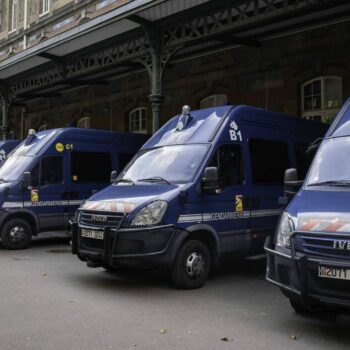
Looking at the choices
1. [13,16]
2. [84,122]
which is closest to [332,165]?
[84,122]

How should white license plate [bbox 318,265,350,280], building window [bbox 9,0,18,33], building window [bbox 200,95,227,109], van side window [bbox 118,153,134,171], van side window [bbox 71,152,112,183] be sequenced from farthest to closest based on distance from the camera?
building window [bbox 9,0,18,33] < building window [bbox 200,95,227,109] < van side window [bbox 118,153,134,171] < van side window [bbox 71,152,112,183] < white license plate [bbox 318,265,350,280]

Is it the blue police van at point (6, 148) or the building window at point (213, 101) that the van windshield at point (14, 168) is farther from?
the building window at point (213, 101)

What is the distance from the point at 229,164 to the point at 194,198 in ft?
3.17

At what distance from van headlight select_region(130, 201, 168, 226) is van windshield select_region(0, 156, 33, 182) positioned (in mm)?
4782

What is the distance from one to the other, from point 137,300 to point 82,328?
1.29 m

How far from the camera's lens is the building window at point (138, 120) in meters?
20.2

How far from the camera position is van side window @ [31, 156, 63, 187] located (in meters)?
10.8

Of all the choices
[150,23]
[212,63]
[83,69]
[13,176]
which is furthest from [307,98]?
[13,176]

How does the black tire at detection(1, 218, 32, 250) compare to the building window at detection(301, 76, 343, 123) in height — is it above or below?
below

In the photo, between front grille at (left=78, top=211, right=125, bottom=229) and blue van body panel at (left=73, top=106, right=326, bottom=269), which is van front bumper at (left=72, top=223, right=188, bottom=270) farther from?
front grille at (left=78, top=211, right=125, bottom=229)

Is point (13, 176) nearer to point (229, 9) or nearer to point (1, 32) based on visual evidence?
point (229, 9)

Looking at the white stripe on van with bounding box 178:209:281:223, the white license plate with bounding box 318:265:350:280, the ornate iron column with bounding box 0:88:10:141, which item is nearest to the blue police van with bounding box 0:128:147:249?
the white stripe on van with bounding box 178:209:281:223

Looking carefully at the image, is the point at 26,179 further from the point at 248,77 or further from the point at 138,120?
the point at 138,120

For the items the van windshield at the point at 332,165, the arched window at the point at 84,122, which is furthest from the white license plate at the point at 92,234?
the arched window at the point at 84,122
